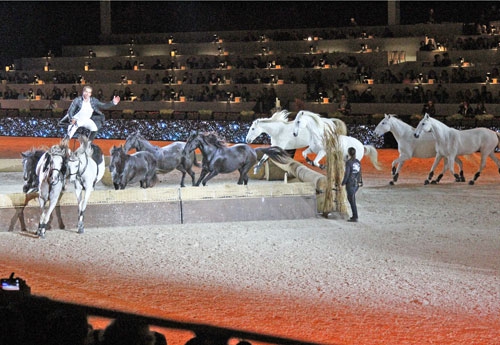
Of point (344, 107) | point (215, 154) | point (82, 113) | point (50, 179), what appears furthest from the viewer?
point (344, 107)

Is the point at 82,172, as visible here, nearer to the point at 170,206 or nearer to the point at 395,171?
the point at 170,206

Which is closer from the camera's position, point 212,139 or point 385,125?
point 212,139

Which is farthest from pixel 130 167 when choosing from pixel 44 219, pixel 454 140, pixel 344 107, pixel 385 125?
pixel 344 107

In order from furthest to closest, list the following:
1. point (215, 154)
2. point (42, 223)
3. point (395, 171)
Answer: point (395, 171) < point (215, 154) < point (42, 223)

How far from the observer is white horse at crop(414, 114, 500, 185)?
18.2 metres

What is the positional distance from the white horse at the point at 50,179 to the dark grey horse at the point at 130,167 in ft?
4.61

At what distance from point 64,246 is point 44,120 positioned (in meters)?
20.3

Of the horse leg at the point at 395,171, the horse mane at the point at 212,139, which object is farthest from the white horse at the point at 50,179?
the horse leg at the point at 395,171

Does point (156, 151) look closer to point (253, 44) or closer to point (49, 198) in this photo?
point (49, 198)

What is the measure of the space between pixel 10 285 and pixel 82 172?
349 inches

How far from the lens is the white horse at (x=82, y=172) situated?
13.0 m

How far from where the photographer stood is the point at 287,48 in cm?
3450

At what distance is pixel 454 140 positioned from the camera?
60.0ft

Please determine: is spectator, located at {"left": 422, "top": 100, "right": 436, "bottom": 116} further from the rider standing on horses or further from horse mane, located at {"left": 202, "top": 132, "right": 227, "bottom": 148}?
the rider standing on horses
